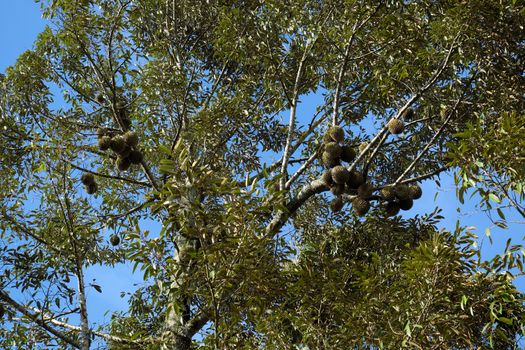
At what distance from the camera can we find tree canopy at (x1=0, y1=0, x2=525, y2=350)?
582 cm

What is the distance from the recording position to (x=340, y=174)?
261 inches

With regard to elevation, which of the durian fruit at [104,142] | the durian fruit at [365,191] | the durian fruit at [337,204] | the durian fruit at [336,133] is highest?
the durian fruit at [104,142]

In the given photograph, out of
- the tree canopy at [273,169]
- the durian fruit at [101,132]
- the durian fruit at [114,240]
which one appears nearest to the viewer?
the tree canopy at [273,169]

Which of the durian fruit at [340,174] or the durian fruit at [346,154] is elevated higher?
the durian fruit at [346,154]

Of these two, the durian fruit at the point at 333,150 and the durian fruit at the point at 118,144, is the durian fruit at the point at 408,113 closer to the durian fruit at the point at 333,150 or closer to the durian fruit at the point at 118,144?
the durian fruit at the point at 333,150

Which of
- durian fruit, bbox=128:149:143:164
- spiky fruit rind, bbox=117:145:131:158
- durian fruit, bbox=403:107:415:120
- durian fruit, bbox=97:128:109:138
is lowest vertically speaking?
durian fruit, bbox=128:149:143:164

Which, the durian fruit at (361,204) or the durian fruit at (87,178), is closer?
the durian fruit at (361,204)

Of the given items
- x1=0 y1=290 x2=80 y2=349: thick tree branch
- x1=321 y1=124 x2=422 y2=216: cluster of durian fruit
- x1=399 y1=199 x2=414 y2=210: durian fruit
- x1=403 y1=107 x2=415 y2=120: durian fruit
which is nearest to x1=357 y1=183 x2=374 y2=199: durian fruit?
x1=321 y1=124 x2=422 y2=216: cluster of durian fruit

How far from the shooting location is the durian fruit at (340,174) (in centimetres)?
663

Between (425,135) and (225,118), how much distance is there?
260cm

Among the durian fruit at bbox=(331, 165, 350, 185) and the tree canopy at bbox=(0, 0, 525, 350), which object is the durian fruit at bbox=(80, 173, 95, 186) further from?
the durian fruit at bbox=(331, 165, 350, 185)

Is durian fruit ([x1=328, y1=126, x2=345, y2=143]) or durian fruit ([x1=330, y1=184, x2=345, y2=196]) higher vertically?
durian fruit ([x1=328, y1=126, x2=345, y2=143])

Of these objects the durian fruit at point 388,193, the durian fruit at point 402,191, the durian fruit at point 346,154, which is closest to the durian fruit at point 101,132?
the durian fruit at point 346,154

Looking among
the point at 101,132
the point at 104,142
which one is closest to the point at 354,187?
the point at 104,142
